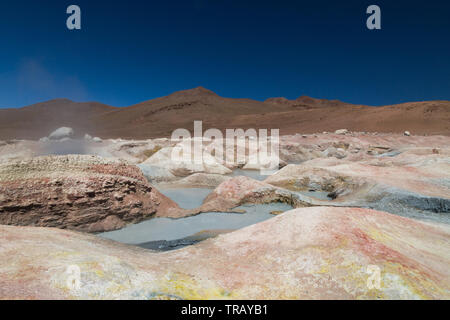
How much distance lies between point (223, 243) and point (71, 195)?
4.25m

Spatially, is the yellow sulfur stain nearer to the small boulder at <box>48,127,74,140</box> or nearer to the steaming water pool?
the steaming water pool

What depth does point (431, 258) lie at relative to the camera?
3281mm

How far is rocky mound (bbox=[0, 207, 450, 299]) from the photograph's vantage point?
232cm

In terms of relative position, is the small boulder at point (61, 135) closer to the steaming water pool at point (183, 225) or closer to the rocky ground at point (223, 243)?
the rocky ground at point (223, 243)

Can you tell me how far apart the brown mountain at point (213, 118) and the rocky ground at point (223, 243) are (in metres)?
39.4

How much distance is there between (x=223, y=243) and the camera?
13.0ft

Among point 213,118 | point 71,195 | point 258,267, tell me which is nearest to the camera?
point 258,267

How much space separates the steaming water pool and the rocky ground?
287 millimetres

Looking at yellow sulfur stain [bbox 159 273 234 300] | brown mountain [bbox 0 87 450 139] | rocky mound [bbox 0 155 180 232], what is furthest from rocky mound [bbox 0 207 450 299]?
brown mountain [bbox 0 87 450 139]

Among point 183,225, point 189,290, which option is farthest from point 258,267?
point 183,225

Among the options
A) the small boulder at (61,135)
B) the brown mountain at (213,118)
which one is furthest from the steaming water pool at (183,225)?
the brown mountain at (213,118)

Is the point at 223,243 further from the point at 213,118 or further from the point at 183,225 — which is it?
the point at 213,118
